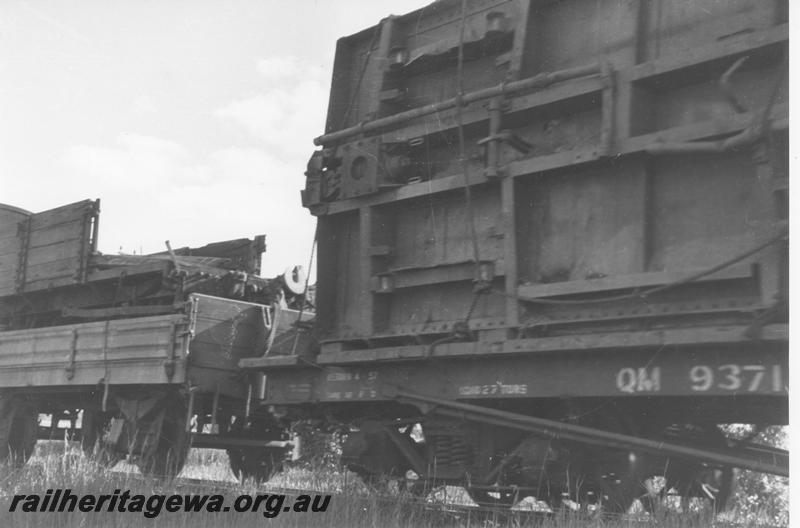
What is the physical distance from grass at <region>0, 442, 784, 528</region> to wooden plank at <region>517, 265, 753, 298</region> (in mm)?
1386

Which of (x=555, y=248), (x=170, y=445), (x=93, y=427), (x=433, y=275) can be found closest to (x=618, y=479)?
(x=555, y=248)

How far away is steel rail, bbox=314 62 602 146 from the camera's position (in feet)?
20.5

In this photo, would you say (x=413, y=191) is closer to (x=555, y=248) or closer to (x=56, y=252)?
(x=555, y=248)

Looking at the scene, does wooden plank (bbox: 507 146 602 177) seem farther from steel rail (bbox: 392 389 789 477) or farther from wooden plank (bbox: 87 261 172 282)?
wooden plank (bbox: 87 261 172 282)

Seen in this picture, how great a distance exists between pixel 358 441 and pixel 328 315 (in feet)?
3.79

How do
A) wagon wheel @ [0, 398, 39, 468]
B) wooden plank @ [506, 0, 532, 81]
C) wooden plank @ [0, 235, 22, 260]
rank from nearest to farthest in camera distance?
wooden plank @ [506, 0, 532, 81] → wagon wheel @ [0, 398, 39, 468] → wooden plank @ [0, 235, 22, 260]

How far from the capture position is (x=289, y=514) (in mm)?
5867

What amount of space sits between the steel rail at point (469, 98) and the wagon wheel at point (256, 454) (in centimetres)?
381

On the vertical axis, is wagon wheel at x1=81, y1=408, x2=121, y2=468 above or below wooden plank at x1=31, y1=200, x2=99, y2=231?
below

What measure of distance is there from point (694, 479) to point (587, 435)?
44.0 inches

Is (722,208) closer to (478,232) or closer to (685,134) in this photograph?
(685,134)

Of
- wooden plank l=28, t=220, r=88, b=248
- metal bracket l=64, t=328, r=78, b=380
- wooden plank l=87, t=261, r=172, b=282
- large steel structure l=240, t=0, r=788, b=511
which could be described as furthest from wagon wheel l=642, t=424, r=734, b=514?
wooden plank l=28, t=220, r=88, b=248

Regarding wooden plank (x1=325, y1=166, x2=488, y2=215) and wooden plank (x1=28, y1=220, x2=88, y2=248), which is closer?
wooden plank (x1=325, y1=166, x2=488, y2=215)

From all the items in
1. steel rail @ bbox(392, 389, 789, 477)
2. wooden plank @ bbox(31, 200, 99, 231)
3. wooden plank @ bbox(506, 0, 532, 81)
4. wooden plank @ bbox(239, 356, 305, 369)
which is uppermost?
wooden plank @ bbox(506, 0, 532, 81)
